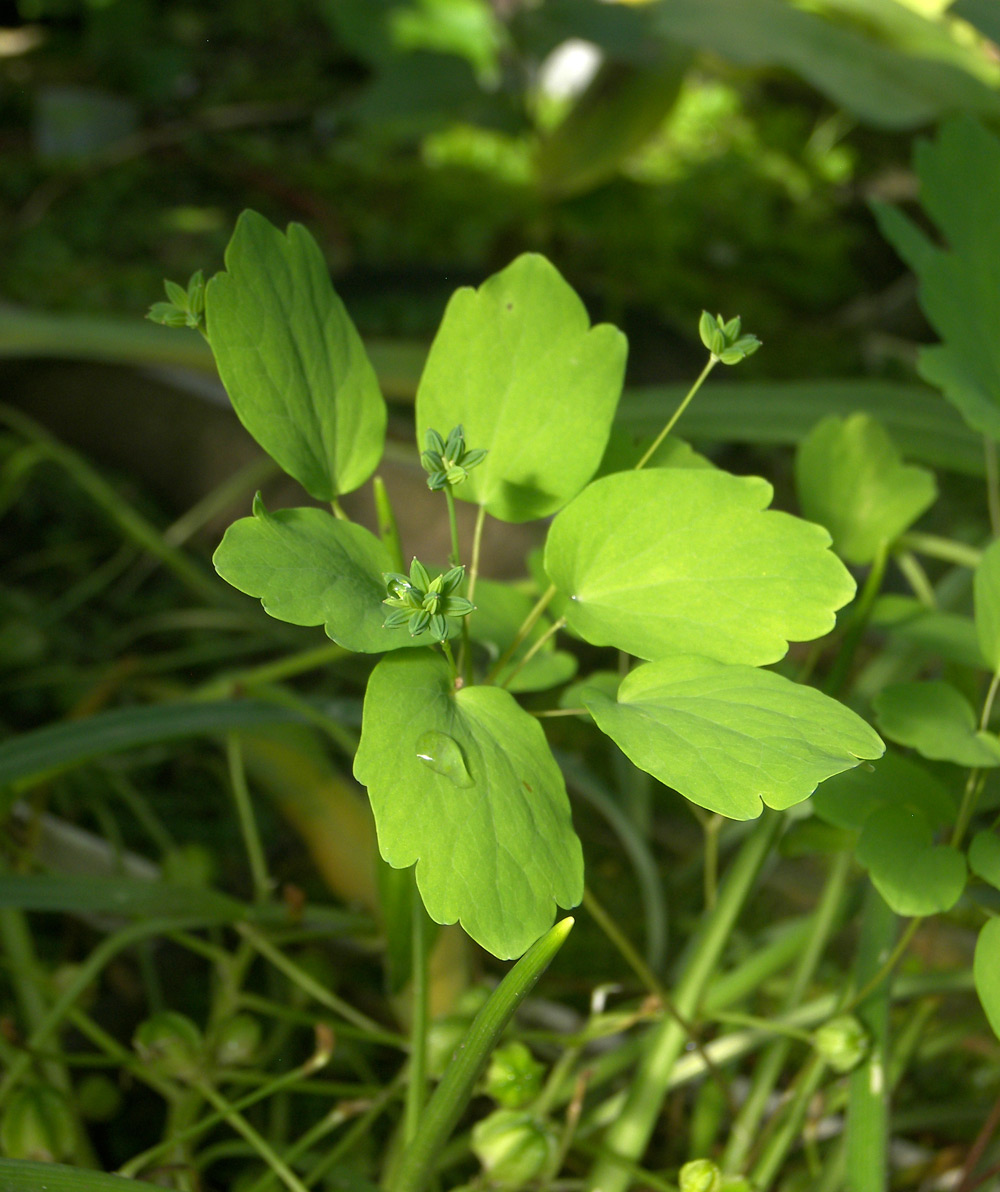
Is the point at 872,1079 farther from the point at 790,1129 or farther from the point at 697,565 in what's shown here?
the point at 697,565

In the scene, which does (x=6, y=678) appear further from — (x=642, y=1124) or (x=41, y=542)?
(x=642, y=1124)

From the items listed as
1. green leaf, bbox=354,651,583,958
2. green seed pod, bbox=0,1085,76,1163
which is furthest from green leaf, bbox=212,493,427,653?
green seed pod, bbox=0,1085,76,1163

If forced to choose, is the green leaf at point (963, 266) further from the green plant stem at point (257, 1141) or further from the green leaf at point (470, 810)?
the green plant stem at point (257, 1141)

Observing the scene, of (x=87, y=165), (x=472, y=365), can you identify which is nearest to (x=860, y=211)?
(x=87, y=165)

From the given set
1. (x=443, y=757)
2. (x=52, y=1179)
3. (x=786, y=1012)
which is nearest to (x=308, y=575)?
(x=443, y=757)

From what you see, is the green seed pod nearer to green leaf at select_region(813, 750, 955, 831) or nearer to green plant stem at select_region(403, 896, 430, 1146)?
green plant stem at select_region(403, 896, 430, 1146)

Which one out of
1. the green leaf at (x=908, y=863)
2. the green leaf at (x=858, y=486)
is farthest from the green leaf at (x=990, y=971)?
the green leaf at (x=858, y=486)
